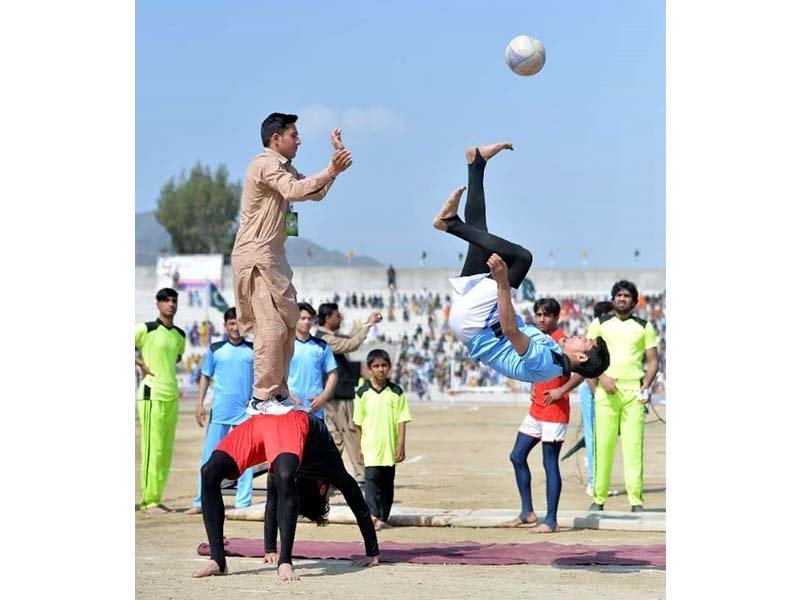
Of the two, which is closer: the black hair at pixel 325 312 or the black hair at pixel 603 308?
the black hair at pixel 325 312

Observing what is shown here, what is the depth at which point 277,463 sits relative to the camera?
867 cm

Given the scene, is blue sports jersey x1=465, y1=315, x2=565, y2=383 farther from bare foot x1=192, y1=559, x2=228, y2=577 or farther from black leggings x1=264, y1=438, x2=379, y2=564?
bare foot x1=192, y1=559, x2=228, y2=577

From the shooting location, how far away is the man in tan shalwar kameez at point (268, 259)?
336 inches

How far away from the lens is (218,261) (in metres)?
58.9

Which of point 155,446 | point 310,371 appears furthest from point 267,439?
point 155,446

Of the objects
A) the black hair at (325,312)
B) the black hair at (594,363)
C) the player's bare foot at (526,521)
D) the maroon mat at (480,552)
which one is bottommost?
the player's bare foot at (526,521)

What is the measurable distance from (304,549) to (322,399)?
2143 mm

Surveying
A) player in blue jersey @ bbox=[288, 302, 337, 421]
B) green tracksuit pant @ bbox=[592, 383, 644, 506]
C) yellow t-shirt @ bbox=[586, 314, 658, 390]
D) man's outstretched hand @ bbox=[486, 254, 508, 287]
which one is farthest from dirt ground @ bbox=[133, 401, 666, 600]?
man's outstretched hand @ bbox=[486, 254, 508, 287]

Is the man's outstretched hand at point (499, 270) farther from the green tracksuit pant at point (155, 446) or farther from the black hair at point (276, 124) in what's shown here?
the green tracksuit pant at point (155, 446)

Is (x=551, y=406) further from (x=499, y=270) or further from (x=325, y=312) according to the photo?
(x=499, y=270)

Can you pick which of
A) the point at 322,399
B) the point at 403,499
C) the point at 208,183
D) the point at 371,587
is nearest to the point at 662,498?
the point at 403,499

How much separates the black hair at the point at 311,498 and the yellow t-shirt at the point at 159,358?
4188mm

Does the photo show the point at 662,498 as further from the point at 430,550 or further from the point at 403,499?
the point at 430,550

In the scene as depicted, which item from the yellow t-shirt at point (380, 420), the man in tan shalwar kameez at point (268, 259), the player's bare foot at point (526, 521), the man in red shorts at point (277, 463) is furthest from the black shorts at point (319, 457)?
the player's bare foot at point (526, 521)
